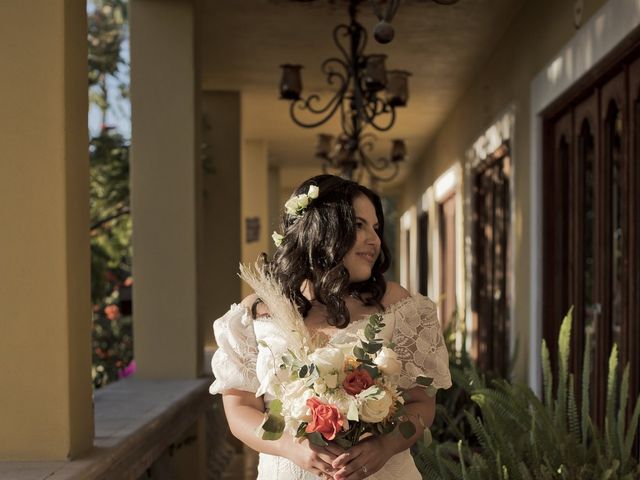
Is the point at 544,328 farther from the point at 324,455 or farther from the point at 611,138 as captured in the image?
the point at 324,455

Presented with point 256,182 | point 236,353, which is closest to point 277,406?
point 236,353

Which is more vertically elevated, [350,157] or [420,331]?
[350,157]

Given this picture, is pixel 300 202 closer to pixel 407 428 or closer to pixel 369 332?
pixel 369 332

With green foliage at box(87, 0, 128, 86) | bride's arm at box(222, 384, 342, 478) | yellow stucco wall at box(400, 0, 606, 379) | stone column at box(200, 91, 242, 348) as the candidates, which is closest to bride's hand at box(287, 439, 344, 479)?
bride's arm at box(222, 384, 342, 478)

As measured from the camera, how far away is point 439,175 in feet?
29.7

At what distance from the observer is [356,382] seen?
165 cm

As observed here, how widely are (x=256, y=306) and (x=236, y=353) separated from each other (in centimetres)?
11

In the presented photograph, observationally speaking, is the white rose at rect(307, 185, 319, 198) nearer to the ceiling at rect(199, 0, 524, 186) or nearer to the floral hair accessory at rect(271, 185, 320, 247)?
the floral hair accessory at rect(271, 185, 320, 247)

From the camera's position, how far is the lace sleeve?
1.90 meters

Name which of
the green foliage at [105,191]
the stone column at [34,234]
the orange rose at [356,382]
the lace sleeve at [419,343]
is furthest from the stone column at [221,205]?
the orange rose at [356,382]

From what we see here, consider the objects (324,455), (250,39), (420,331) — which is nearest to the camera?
(324,455)

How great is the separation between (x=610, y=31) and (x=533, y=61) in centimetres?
154

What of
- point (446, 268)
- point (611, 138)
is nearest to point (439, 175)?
point (446, 268)

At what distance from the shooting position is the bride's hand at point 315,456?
5.66ft
